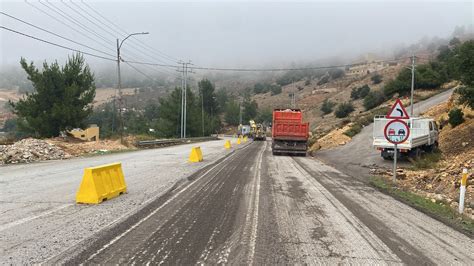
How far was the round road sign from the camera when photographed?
13945 mm

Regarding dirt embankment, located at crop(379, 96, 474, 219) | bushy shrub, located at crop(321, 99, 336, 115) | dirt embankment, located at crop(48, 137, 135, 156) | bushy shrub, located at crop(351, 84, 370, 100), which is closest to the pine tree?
dirt embankment, located at crop(48, 137, 135, 156)

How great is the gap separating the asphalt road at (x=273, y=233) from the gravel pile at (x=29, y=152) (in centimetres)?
1524

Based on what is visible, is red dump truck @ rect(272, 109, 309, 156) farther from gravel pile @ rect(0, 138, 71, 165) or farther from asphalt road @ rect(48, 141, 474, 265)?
asphalt road @ rect(48, 141, 474, 265)

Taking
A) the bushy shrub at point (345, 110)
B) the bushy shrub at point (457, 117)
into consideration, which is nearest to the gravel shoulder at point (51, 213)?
the bushy shrub at point (457, 117)

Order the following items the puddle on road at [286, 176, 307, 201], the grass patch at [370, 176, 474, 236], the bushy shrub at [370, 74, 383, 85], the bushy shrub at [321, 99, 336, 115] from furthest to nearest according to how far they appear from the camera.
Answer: the bushy shrub at [370, 74, 383, 85]
the bushy shrub at [321, 99, 336, 115]
the puddle on road at [286, 176, 307, 201]
the grass patch at [370, 176, 474, 236]

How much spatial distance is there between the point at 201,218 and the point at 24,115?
1452 inches

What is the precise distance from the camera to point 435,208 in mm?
9891

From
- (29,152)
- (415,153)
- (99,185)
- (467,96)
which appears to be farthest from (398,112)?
(29,152)

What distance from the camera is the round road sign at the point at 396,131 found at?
1395cm

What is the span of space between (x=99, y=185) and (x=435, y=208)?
318 inches

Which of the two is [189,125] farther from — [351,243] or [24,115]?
[351,243]

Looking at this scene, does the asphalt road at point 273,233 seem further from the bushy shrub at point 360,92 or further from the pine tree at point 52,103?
the bushy shrub at point 360,92

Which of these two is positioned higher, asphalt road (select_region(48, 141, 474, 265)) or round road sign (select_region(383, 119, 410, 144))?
round road sign (select_region(383, 119, 410, 144))

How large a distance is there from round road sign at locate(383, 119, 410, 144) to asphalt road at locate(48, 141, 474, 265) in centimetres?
354
